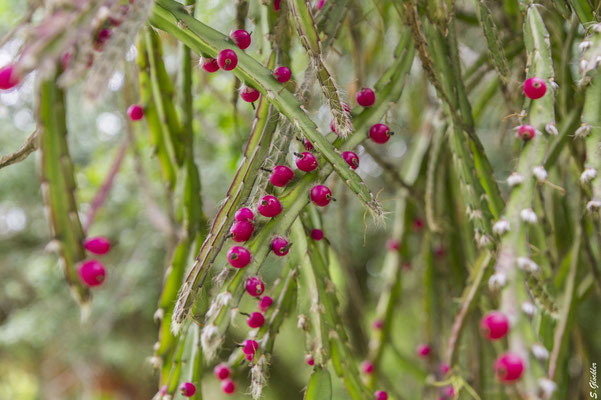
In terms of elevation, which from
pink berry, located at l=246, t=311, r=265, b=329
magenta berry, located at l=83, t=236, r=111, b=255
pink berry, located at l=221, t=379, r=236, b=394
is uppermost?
magenta berry, located at l=83, t=236, r=111, b=255

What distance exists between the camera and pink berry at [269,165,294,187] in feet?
2.52

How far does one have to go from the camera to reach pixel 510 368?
0.45m

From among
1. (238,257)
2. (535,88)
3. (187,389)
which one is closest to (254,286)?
(238,257)

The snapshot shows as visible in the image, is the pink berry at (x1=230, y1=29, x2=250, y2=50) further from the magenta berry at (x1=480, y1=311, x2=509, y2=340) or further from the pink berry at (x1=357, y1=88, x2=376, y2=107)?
the magenta berry at (x1=480, y1=311, x2=509, y2=340)

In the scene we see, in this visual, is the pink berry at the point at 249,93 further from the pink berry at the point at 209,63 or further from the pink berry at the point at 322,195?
the pink berry at the point at 322,195

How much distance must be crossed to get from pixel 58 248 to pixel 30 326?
239cm

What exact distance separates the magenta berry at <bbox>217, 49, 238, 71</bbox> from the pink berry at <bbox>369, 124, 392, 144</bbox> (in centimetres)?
28

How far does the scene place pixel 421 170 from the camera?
1757 millimetres

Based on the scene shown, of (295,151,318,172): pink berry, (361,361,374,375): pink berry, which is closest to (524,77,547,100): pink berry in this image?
(295,151,318,172): pink berry

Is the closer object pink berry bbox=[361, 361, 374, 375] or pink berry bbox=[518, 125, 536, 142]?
pink berry bbox=[518, 125, 536, 142]

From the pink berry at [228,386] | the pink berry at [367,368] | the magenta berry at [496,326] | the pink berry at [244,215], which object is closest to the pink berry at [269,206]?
the pink berry at [244,215]

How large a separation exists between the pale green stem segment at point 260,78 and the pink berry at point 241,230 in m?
0.15

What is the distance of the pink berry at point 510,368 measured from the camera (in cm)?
45

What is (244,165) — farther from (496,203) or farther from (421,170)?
(421,170)
